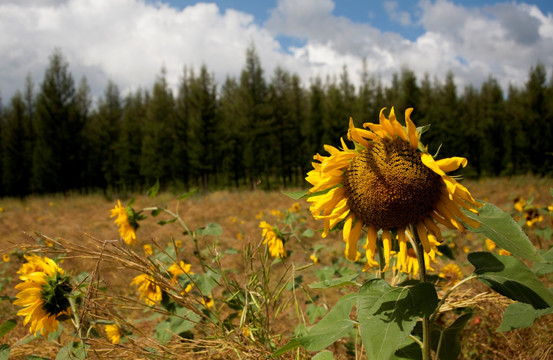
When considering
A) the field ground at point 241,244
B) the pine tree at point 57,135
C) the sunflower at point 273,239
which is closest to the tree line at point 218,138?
the pine tree at point 57,135

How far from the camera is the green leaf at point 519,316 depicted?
36.0 inches

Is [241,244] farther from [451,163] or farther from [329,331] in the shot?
[451,163]

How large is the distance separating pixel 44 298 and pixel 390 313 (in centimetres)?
132

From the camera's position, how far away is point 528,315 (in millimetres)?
935

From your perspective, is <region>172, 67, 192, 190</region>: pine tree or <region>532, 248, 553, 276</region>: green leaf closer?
<region>532, 248, 553, 276</region>: green leaf

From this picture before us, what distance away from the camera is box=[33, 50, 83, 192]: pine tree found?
81.4 feet

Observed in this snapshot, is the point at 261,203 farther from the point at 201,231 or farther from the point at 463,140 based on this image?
the point at 463,140

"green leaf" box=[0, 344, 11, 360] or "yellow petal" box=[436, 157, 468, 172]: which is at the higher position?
"yellow petal" box=[436, 157, 468, 172]

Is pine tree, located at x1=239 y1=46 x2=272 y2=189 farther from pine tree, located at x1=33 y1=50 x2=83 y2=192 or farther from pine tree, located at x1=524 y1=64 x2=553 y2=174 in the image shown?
pine tree, located at x1=524 y1=64 x2=553 y2=174

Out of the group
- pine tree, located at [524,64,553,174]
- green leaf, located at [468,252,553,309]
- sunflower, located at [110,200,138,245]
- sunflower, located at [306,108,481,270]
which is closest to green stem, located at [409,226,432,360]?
sunflower, located at [306,108,481,270]

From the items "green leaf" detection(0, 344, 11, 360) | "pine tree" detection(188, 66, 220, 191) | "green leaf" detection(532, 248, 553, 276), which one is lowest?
"green leaf" detection(0, 344, 11, 360)

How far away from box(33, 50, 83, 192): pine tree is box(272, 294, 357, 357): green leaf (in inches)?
1140

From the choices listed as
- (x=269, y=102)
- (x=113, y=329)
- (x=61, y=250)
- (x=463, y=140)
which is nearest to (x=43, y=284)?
(x=61, y=250)

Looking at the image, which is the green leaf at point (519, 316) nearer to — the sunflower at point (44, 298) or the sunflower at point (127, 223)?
the sunflower at point (44, 298)
